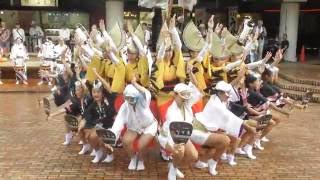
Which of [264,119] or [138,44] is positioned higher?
[138,44]

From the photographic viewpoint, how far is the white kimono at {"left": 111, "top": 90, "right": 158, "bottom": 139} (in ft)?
23.6

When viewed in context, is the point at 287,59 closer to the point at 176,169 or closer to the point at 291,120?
the point at 291,120

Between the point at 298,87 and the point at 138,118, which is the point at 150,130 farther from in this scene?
the point at 298,87

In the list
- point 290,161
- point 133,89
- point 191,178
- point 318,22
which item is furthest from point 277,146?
point 318,22

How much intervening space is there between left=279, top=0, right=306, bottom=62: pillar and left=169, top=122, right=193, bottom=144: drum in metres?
17.7

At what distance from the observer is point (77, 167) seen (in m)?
7.88

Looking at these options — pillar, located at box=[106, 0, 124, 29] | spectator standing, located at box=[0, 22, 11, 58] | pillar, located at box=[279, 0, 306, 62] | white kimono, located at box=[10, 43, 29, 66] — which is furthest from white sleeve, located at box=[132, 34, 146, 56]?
pillar, located at box=[279, 0, 306, 62]

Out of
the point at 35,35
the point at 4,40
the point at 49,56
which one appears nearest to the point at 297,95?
the point at 49,56

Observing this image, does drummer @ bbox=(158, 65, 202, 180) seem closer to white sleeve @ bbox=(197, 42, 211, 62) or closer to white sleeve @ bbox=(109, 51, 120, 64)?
white sleeve @ bbox=(197, 42, 211, 62)

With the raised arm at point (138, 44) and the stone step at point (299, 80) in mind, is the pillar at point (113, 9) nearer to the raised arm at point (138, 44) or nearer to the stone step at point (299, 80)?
the stone step at point (299, 80)

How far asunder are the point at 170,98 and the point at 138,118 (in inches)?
27.0

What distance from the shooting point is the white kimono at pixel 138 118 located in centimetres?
719

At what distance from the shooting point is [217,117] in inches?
284

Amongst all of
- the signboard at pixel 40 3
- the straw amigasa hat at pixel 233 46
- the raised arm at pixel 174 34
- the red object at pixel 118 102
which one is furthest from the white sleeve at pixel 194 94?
the signboard at pixel 40 3
